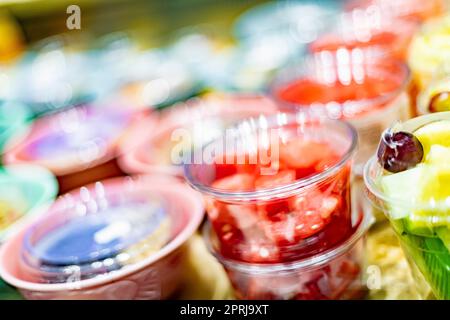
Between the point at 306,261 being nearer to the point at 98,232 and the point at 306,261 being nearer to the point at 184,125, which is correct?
the point at 98,232

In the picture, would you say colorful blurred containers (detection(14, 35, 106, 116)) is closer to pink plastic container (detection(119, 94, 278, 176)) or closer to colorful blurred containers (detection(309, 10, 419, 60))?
pink plastic container (detection(119, 94, 278, 176))

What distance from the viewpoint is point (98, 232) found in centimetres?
105

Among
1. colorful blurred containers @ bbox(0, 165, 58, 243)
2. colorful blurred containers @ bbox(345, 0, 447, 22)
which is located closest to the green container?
colorful blurred containers @ bbox(0, 165, 58, 243)

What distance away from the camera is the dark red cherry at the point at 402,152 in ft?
2.39

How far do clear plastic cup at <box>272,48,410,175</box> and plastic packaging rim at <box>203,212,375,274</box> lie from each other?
116mm

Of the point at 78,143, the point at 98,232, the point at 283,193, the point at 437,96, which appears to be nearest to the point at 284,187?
the point at 283,193

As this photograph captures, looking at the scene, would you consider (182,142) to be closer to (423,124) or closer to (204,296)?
(204,296)

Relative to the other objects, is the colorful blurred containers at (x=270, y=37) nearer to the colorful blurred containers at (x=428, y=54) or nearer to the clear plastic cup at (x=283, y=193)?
the colorful blurred containers at (x=428, y=54)

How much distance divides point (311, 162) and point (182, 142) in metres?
0.50

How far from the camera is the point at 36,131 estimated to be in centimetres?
158

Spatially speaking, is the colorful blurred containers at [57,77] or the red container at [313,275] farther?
the colorful blurred containers at [57,77]

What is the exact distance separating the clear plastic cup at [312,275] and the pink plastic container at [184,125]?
0.40 m

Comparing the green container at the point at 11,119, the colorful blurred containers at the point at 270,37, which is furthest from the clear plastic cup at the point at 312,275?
the green container at the point at 11,119

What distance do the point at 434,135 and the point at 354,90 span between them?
0.41 meters
